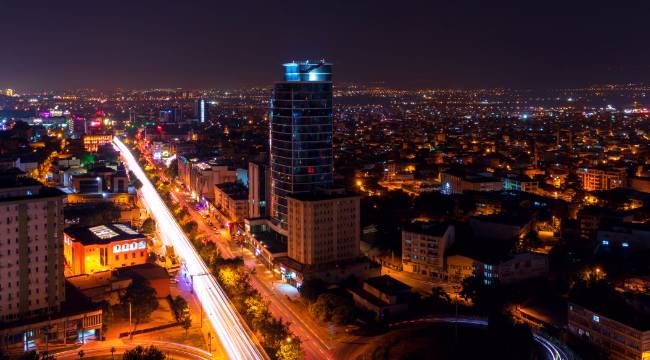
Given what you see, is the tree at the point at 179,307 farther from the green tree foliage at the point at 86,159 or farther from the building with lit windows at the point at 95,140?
the building with lit windows at the point at 95,140

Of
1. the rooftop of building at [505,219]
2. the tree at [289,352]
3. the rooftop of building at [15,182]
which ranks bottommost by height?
the tree at [289,352]

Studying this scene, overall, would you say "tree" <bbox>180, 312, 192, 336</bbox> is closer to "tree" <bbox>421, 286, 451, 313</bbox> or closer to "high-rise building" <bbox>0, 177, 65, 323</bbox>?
"high-rise building" <bbox>0, 177, 65, 323</bbox>

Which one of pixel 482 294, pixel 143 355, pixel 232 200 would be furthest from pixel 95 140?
pixel 143 355

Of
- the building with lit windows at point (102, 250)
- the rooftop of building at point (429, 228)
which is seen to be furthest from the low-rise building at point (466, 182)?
the building with lit windows at point (102, 250)

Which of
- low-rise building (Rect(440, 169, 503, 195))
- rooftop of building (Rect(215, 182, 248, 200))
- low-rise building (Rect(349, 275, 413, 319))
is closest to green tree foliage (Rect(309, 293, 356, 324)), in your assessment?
low-rise building (Rect(349, 275, 413, 319))

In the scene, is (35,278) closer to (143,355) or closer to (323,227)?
(143,355)

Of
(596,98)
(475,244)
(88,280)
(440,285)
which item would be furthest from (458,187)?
(596,98)
